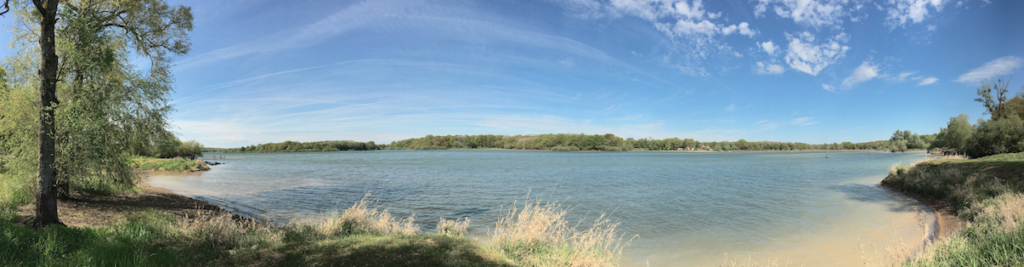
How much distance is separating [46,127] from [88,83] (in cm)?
153

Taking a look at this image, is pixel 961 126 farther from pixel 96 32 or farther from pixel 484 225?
pixel 96 32

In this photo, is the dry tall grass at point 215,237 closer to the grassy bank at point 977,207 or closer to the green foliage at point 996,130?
the grassy bank at point 977,207

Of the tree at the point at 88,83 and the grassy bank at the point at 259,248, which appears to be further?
the tree at the point at 88,83

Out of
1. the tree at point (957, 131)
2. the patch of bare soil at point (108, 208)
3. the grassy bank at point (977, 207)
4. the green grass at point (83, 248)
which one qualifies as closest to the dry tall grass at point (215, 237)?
the green grass at point (83, 248)

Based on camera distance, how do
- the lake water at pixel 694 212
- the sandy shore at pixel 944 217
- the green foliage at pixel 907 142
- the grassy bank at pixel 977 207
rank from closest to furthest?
1. the grassy bank at pixel 977 207
2. the lake water at pixel 694 212
3. the sandy shore at pixel 944 217
4. the green foliage at pixel 907 142

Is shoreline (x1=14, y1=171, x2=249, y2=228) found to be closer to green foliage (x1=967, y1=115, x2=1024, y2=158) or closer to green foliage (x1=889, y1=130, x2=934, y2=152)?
green foliage (x1=967, y1=115, x2=1024, y2=158)

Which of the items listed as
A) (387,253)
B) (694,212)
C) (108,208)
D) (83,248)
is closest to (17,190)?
(108,208)

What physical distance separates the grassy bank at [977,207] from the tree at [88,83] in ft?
50.3

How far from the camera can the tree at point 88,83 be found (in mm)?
7203

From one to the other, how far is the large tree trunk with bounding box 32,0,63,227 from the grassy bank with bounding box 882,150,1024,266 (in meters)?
14.9

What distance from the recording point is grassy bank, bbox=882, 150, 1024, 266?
5.52 m

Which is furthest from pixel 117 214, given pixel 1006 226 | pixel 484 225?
pixel 1006 226

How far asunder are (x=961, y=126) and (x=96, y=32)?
2449 inches

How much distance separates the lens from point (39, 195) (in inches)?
275
